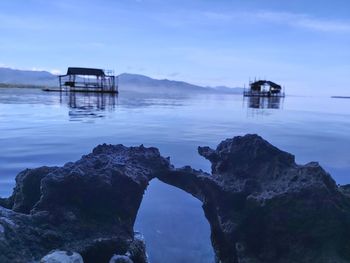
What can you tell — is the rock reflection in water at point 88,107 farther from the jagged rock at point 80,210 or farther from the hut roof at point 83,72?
the jagged rock at point 80,210

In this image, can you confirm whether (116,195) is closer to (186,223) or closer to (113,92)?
(186,223)

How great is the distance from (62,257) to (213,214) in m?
4.18

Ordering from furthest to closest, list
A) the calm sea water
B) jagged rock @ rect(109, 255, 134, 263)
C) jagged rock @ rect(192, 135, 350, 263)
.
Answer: the calm sea water → jagged rock @ rect(192, 135, 350, 263) → jagged rock @ rect(109, 255, 134, 263)

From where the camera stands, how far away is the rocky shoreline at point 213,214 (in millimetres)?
5496

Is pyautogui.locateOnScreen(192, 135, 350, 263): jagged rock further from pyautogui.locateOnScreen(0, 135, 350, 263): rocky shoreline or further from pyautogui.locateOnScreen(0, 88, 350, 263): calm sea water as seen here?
pyautogui.locateOnScreen(0, 88, 350, 263): calm sea water

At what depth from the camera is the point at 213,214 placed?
8156 mm

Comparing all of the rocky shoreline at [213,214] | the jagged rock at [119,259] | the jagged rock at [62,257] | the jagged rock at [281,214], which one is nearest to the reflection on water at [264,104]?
the jagged rock at [281,214]

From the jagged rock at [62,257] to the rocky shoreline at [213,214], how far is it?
15mm

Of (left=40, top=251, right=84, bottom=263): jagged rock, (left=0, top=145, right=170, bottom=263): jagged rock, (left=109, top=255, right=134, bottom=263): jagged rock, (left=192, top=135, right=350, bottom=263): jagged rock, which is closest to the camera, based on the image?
(left=40, top=251, right=84, bottom=263): jagged rock

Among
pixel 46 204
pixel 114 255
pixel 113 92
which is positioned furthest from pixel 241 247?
pixel 113 92

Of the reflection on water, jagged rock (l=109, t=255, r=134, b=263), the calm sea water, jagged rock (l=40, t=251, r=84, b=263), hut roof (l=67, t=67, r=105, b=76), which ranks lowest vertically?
the calm sea water

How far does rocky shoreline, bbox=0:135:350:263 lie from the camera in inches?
216

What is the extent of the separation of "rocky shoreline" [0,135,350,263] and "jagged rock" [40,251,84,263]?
0.01m

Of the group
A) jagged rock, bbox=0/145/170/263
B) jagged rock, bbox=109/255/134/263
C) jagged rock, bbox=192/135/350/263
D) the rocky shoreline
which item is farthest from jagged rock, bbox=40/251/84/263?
jagged rock, bbox=192/135/350/263
